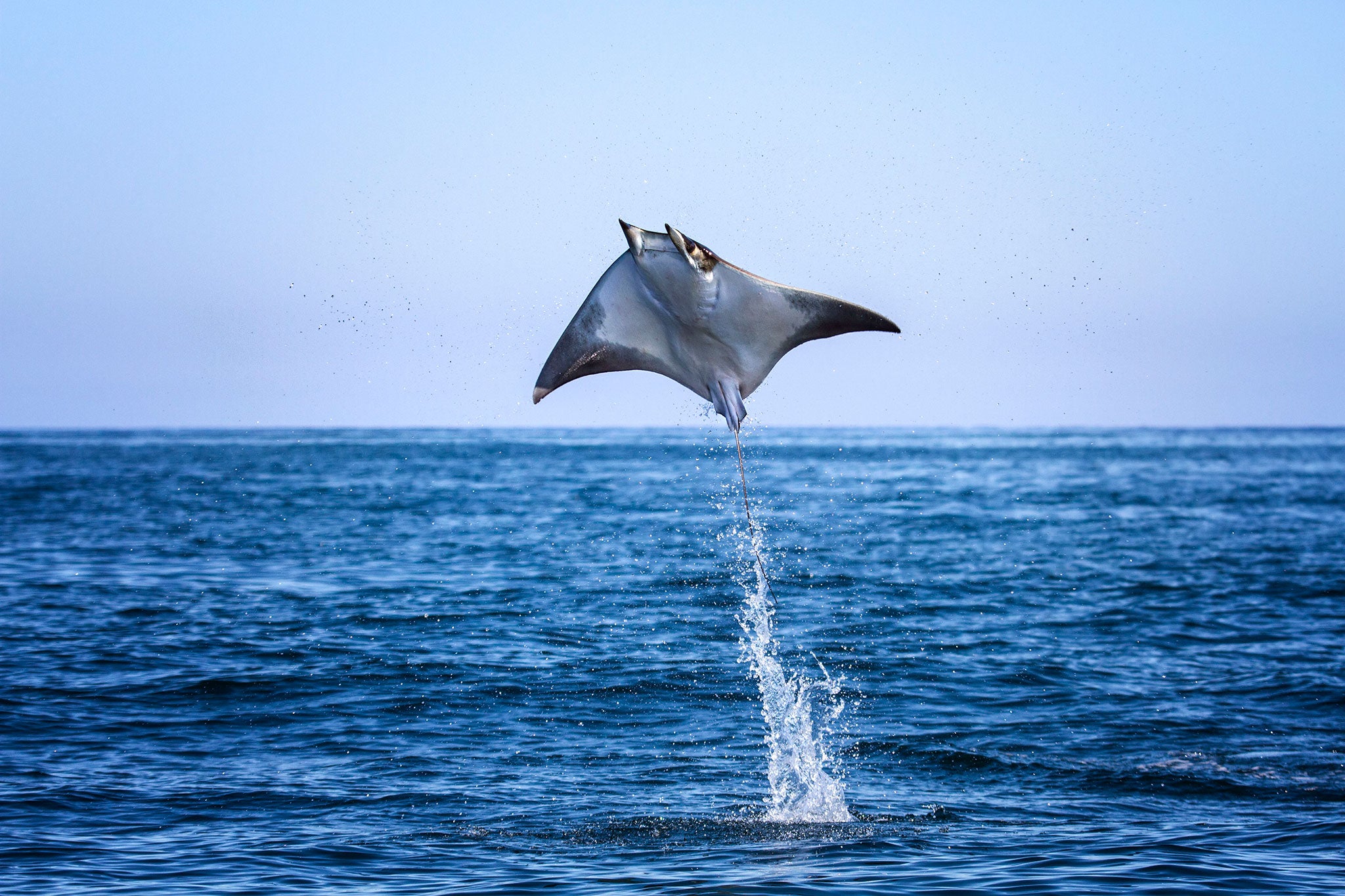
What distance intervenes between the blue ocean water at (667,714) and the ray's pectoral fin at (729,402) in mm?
3020

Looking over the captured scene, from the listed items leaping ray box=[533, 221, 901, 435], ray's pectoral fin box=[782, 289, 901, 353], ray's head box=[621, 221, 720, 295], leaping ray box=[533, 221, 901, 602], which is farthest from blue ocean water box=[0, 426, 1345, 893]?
ray's head box=[621, 221, 720, 295]

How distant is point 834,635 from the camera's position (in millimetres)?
17984

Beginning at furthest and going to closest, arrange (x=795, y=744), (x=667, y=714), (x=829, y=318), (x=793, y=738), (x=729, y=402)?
(x=667, y=714) → (x=793, y=738) → (x=795, y=744) → (x=729, y=402) → (x=829, y=318)

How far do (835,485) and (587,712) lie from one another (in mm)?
45054

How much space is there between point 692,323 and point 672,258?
651 mm

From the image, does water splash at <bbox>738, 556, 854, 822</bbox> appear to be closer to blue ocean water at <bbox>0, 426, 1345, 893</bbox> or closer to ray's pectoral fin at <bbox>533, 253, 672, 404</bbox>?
blue ocean water at <bbox>0, 426, 1345, 893</bbox>

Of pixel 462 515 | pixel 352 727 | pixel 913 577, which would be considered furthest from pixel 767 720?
pixel 462 515

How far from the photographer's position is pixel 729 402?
871 centimetres

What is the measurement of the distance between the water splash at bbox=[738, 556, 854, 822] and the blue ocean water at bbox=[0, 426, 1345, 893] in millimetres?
50

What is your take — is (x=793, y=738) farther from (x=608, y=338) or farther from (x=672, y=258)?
(x=672, y=258)

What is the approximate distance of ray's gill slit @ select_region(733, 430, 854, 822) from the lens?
9.62 m

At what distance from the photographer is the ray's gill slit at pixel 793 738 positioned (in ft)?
31.6

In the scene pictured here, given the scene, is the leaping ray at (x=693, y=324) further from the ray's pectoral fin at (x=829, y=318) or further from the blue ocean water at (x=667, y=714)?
the blue ocean water at (x=667, y=714)

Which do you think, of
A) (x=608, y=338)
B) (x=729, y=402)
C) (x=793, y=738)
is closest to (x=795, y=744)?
(x=793, y=738)
